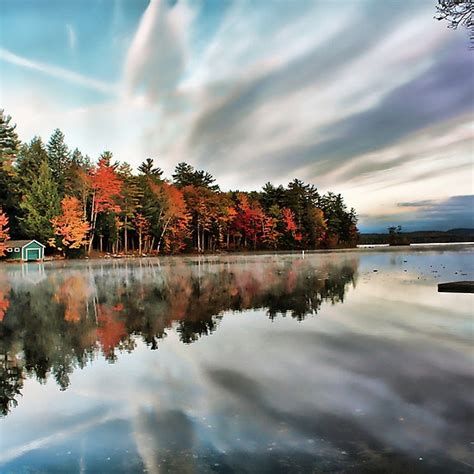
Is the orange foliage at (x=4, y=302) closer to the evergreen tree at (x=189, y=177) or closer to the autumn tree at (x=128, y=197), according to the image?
the autumn tree at (x=128, y=197)

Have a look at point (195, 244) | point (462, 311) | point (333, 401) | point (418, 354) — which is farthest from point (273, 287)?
point (195, 244)

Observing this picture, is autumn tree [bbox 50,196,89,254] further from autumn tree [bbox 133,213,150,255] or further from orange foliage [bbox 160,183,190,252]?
orange foliage [bbox 160,183,190,252]

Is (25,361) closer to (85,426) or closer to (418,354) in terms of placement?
(85,426)

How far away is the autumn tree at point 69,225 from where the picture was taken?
161ft

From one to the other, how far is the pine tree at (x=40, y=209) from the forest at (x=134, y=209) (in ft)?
0.33

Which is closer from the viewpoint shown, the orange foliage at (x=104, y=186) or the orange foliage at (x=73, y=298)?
the orange foliage at (x=73, y=298)

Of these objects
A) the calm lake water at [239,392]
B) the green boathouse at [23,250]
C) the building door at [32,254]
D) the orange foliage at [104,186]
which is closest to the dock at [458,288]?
the calm lake water at [239,392]

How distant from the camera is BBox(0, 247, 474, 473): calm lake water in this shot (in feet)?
11.7

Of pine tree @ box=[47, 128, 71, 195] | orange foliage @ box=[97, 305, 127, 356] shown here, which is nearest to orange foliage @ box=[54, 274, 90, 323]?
orange foliage @ box=[97, 305, 127, 356]

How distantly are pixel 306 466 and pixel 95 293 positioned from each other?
43.1 ft

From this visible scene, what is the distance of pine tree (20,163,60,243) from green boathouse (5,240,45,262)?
177 cm

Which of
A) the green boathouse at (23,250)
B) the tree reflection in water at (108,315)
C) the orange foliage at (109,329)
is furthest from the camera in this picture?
the green boathouse at (23,250)

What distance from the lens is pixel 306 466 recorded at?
3.34m

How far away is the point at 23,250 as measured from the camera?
4600 cm
